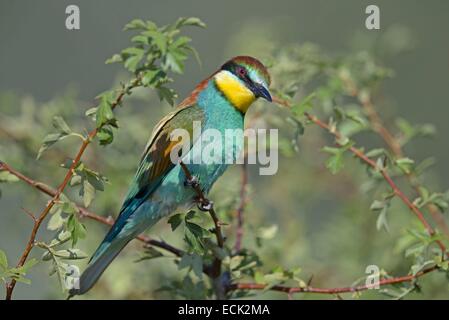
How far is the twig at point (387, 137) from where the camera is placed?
1.72 m

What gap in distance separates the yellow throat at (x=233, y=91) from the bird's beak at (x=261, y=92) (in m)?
0.07

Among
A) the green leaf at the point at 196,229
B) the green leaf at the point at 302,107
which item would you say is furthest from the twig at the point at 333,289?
the green leaf at the point at 302,107

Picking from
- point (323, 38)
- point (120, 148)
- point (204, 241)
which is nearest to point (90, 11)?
point (323, 38)

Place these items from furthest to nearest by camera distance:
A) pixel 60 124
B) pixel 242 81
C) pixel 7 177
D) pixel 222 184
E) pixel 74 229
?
pixel 222 184 < pixel 242 81 < pixel 7 177 < pixel 60 124 < pixel 74 229

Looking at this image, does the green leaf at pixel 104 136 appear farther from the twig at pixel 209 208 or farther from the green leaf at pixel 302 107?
the green leaf at pixel 302 107

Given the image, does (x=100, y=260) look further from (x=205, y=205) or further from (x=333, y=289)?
(x=333, y=289)

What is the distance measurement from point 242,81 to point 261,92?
3.8 inches

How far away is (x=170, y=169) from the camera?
1.76m

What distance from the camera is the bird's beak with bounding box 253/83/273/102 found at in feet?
5.69

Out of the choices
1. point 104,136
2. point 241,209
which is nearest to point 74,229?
point 104,136

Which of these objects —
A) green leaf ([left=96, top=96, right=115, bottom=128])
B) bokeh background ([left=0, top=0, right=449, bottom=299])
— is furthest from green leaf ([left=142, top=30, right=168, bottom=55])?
bokeh background ([left=0, top=0, right=449, bottom=299])

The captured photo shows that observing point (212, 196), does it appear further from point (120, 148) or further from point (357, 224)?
point (357, 224)

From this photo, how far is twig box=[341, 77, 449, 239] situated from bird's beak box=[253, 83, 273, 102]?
0.26 meters

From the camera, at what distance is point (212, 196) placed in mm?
1980
